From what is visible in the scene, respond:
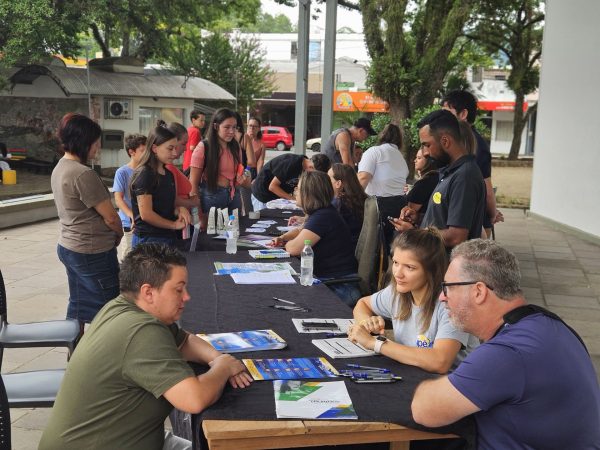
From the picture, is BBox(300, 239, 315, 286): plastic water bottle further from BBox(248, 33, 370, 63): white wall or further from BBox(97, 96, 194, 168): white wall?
BBox(248, 33, 370, 63): white wall

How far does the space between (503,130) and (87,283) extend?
40.8m

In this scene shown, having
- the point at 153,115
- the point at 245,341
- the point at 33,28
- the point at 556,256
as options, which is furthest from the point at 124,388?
the point at 153,115

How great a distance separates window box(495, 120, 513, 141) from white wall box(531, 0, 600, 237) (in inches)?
1176

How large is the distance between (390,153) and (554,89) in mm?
7083

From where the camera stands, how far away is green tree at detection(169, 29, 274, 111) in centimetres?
2909

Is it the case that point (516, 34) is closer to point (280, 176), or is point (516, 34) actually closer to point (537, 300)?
point (537, 300)

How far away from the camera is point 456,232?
12.7ft

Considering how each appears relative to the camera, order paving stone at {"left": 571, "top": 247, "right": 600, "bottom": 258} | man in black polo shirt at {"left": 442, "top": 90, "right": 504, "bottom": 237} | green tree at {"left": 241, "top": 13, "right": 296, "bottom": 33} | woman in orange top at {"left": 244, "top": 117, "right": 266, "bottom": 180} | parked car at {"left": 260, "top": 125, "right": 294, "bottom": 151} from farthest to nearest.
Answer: green tree at {"left": 241, "top": 13, "right": 296, "bottom": 33} → parked car at {"left": 260, "top": 125, "right": 294, "bottom": 151} → paving stone at {"left": 571, "top": 247, "right": 600, "bottom": 258} → woman in orange top at {"left": 244, "top": 117, "right": 266, "bottom": 180} → man in black polo shirt at {"left": 442, "top": 90, "right": 504, "bottom": 237}

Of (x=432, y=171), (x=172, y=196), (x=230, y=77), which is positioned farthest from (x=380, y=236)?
(x=230, y=77)

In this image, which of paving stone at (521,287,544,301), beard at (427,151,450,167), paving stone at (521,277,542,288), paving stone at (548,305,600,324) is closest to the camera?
beard at (427,151,450,167)

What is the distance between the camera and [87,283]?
427 centimetres

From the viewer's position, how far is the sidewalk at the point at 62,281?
15.4 ft

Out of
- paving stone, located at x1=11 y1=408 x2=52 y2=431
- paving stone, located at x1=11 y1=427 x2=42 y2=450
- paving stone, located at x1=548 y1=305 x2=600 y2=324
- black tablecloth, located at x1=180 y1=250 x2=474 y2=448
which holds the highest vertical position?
black tablecloth, located at x1=180 y1=250 x2=474 y2=448

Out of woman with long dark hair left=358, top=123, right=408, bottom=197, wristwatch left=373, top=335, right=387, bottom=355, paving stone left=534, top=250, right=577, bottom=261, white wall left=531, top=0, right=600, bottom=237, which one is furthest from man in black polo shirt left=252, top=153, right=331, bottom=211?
white wall left=531, top=0, right=600, bottom=237
